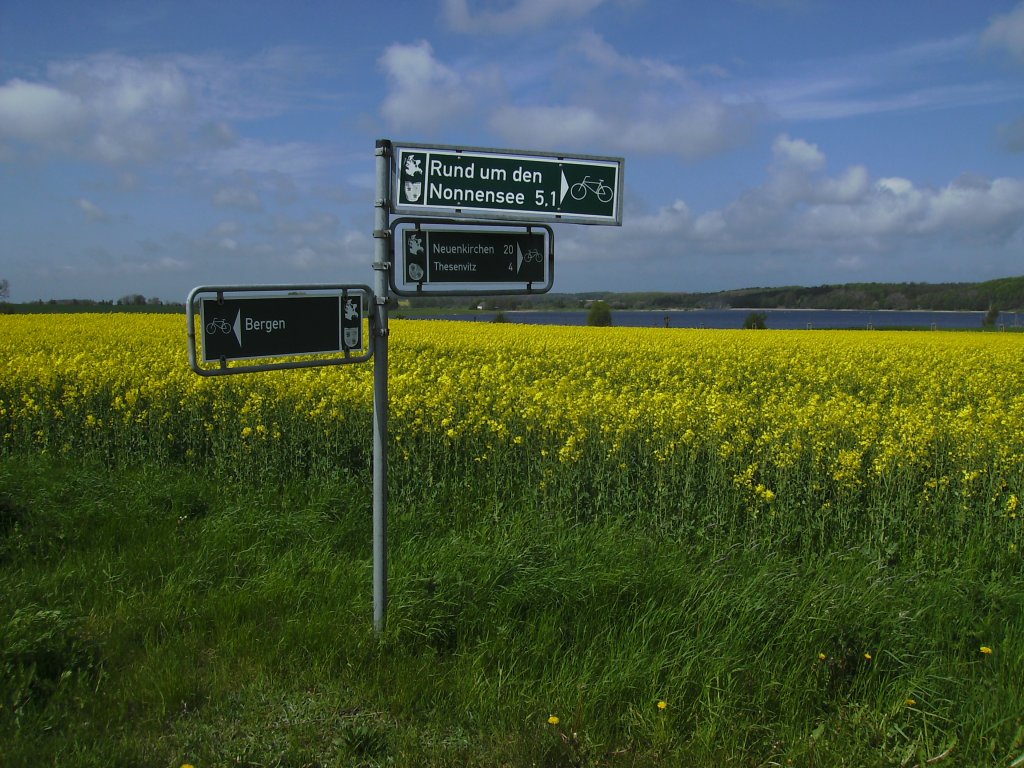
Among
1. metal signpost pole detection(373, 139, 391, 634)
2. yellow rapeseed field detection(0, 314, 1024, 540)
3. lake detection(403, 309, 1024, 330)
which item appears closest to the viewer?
metal signpost pole detection(373, 139, 391, 634)

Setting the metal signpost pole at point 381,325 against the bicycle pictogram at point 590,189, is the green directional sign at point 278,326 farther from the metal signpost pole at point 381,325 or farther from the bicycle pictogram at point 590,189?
the bicycle pictogram at point 590,189

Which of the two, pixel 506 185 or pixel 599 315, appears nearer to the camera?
pixel 506 185

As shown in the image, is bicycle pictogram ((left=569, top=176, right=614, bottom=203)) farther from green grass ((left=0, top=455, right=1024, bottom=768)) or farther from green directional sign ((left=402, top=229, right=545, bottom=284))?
green grass ((left=0, top=455, right=1024, bottom=768))

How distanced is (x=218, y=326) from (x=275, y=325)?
0.76 feet

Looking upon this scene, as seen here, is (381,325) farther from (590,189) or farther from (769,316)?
(769,316)

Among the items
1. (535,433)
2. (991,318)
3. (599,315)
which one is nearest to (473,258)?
(535,433)

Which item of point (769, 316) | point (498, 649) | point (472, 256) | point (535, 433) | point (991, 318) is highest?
point (769, 316)

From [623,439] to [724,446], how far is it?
0.84m

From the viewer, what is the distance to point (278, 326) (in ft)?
10.5

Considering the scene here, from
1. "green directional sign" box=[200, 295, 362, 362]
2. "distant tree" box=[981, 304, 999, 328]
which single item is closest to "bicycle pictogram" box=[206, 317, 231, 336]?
"green directional sign" box=[200, 295, 362, 362]

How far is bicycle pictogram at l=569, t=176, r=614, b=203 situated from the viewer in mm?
3567

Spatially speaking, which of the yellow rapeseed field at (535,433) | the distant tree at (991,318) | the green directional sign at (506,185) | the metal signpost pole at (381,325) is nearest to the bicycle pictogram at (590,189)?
the green directional sign at (506,185)

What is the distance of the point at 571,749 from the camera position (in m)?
2.76

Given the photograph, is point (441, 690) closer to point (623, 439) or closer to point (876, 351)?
point (623, 439)
